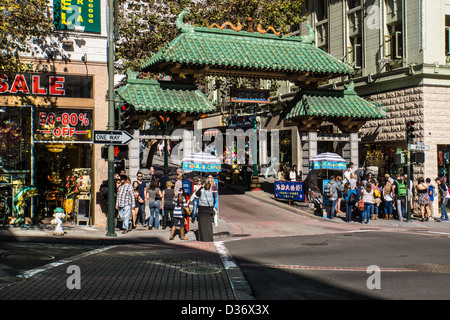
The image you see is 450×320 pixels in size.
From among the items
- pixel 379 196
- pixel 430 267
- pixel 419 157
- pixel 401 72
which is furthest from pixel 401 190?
pixel 430 267

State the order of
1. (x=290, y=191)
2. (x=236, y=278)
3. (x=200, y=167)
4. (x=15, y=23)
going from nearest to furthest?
1. (x=236, y=278)
2. (x=15, y=23)
3. (x=200, y=167)
4. (x=290, y=191)

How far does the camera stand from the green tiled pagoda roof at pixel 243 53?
20.9 m

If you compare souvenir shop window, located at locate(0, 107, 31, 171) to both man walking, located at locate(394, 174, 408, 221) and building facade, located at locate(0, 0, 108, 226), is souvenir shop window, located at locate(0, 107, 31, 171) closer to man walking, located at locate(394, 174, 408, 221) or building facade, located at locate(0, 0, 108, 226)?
building facade, located at locate(0, 0, 108, 226)

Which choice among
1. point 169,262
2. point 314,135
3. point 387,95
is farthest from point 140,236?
point 387,95

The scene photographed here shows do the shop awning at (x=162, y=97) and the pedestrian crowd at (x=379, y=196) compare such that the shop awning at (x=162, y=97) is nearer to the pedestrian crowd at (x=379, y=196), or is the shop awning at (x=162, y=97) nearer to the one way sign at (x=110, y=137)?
the one way sign at (x=110, y=137)

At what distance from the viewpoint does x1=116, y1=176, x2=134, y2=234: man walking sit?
17297 millimetres

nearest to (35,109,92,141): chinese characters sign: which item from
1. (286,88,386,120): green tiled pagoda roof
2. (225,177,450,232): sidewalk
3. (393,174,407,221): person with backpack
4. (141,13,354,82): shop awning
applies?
(141,13,354,82): shop awning

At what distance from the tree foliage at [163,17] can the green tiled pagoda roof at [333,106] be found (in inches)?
360

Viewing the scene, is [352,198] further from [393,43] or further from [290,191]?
[393,43]

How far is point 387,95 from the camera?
26719mm

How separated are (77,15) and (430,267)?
15.1 meters

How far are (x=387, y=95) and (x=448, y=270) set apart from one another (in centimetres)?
1816

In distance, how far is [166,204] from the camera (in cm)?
1681
